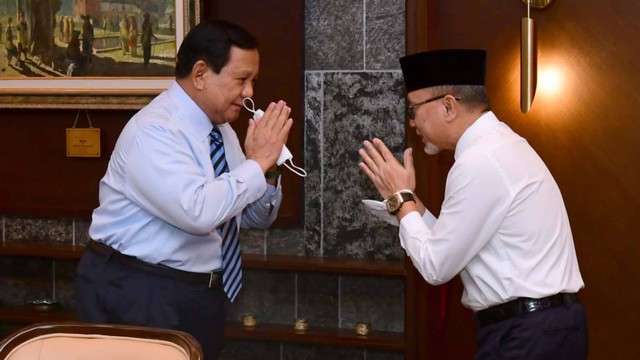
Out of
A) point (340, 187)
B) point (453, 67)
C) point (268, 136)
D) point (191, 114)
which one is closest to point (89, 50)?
point (340, 187)

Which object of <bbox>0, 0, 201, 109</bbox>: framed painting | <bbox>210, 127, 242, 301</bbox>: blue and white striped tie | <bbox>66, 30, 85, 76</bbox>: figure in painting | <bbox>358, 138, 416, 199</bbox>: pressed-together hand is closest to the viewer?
<bbox>358, 138, 416, 199</bbox>: pressed-together hand

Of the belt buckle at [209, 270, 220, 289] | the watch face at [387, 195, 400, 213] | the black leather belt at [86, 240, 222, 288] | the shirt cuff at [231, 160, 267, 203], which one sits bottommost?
the belt buckle at [209, 270, 220, 289]

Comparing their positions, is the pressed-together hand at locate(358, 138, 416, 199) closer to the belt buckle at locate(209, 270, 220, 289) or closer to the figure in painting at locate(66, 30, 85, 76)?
the belt buckle at locate(209, 270, 220, 289)

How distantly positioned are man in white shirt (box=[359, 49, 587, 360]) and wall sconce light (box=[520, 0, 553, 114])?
1074 millimetres

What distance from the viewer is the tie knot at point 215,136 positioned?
110 inches

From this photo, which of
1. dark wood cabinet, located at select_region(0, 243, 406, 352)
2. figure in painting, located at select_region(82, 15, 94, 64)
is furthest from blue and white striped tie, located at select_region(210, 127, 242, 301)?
figure in painting, located at select_region(82, 15, 94, 64)

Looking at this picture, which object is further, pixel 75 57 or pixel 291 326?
pixel 75 57

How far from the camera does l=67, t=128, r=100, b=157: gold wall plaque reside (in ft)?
13.6

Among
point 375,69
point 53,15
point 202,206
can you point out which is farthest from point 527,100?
point 53,15

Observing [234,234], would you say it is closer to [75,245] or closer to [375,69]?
[375,69]

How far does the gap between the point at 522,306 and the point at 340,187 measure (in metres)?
1.56

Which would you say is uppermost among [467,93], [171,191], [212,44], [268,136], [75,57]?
[75,57]

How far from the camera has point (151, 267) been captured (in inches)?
104

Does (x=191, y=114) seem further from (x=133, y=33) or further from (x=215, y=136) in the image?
(x=133, y=33)
